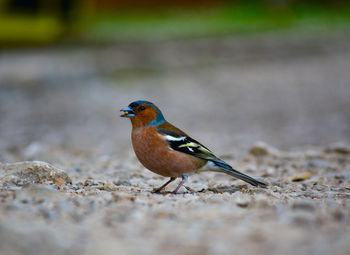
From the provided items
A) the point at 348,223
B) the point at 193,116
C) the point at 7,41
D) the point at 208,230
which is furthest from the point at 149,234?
the point at 7,41

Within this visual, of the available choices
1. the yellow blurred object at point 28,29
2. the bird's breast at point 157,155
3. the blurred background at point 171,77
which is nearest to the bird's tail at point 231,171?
the bird's breast at point 157,155

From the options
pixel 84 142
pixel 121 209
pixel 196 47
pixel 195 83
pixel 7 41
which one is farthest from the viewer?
pixel 7 41

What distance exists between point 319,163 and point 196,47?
51.3 ft

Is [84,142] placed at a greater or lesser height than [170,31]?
lesser

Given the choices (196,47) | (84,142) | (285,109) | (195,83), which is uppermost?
(196,47)

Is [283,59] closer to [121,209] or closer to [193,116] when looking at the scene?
[193,116]

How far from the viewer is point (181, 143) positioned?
5062 millimetres

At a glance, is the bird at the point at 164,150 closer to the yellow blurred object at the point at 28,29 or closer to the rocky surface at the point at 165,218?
the rocky surface at the point at 165,218

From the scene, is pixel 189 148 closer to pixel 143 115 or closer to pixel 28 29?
pixel 143 115

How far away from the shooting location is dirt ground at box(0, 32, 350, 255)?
10.6 ft

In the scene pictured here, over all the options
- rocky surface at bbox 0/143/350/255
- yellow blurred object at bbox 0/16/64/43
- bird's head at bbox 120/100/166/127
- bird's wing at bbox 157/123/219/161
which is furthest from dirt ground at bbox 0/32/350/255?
yellow blurred object at bbox 0/16/64/43

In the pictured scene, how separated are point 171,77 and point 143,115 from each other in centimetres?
1338

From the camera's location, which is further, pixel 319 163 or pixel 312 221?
pixel 319 163

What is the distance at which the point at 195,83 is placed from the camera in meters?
17.6
